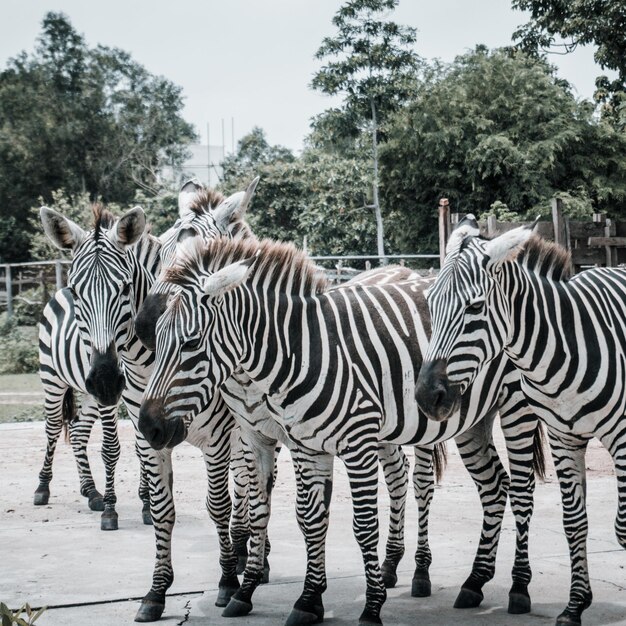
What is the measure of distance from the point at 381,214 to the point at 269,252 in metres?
29.6

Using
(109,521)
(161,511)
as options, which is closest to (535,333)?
(161,511)

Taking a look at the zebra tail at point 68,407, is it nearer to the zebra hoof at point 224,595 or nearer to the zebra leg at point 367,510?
the zebra hoof at point 224,595

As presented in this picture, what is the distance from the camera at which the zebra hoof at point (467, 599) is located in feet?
17.2

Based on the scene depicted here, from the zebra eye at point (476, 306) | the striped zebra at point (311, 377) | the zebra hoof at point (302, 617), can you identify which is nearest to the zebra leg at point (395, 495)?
the striped zebra at point (311, 377)

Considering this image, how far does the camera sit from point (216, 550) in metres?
6.82

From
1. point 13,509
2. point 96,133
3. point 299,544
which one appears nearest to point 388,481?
point 299,544

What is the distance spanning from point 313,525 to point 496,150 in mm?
25049

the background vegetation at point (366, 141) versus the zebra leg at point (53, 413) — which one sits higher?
the background vegetation at point (366, 141)

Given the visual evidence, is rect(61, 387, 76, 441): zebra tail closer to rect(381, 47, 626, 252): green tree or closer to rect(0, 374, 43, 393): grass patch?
rect(0, 374, 43, 393): grass patch

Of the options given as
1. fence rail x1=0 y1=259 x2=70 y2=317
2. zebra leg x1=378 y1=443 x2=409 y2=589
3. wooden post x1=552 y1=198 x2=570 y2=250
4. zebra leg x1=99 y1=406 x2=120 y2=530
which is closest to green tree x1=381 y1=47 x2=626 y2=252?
fence rail x1=0 y1=259 x2=70 y2=317

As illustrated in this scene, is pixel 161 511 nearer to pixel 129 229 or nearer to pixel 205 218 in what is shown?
pixel 129 229

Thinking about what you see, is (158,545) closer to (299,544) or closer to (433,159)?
(299,544)

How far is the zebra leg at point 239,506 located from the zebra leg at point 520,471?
1.71m

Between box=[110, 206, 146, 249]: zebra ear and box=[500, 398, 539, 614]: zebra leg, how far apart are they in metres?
2.43
